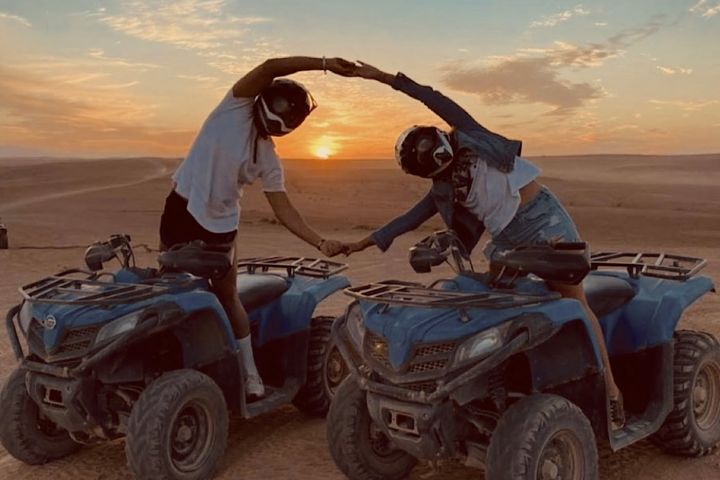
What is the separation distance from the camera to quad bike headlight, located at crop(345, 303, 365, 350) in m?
4.61

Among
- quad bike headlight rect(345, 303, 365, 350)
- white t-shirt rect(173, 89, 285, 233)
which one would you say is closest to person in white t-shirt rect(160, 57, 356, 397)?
white t-shirt rect(173, 89, 285, 233)

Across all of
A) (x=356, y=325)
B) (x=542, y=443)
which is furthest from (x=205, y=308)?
(x=542, y=443)

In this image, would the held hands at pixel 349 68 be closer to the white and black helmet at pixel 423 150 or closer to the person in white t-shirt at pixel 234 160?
the person in white t-shirt at pixel 234 160

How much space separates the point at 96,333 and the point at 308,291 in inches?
73.9

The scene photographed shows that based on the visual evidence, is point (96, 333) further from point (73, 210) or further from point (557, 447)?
point (73, 210)

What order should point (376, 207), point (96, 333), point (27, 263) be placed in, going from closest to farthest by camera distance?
point (96, 333), point (27, 263), point (376, 207)

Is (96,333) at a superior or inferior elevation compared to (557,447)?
superior

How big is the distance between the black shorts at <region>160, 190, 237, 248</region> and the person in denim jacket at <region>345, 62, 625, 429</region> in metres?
1.53

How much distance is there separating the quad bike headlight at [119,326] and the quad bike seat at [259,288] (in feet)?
3.91

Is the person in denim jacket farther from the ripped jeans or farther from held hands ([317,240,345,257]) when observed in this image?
held hands ([317,240,345,257])

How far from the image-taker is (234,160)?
5621 mm

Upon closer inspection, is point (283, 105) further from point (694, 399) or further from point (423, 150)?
point (694, 399)

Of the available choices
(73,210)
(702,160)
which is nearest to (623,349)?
(73,210)

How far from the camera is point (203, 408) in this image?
5.15 m
